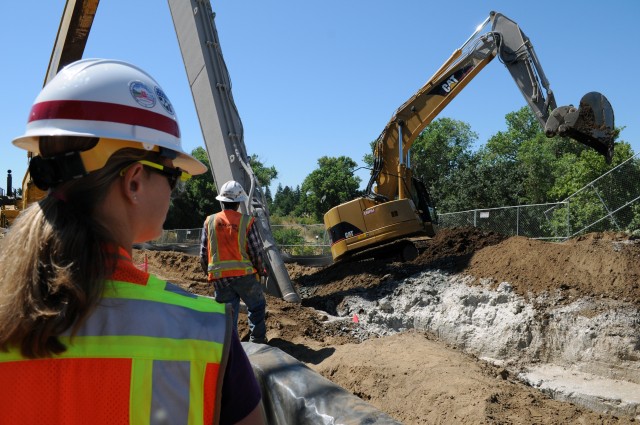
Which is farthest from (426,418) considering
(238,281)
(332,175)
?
(332,175)

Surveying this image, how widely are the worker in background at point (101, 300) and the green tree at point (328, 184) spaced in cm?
5915

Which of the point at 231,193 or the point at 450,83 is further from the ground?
the point at 450,83

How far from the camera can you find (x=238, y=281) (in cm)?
737

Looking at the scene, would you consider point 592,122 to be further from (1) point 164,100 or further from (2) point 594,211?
(1) point 164,100

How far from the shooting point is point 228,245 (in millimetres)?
7355

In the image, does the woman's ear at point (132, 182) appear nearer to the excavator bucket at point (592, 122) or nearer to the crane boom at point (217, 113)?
the crane boom at point (217, 113)

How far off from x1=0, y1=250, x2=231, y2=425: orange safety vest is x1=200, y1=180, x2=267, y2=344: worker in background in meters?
6.16

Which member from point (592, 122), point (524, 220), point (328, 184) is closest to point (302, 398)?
point (592, 122)

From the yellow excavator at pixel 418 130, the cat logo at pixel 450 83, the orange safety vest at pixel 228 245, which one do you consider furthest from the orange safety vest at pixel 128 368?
the cat logo at pixel 450 83

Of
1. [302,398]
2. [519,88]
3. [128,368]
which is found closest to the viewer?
[128,368]

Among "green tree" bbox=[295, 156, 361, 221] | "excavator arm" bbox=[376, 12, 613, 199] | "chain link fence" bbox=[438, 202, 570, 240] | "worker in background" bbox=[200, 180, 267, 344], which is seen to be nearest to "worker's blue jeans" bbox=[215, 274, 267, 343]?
"worker in background" bbox=[200, 180, 267, 344]

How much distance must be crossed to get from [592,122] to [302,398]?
1054 cm

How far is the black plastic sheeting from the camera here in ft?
8.23

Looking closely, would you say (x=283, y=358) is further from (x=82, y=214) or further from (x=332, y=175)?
(x=332, y=175)
